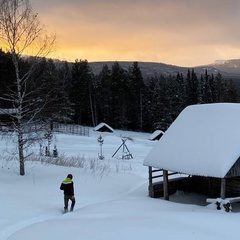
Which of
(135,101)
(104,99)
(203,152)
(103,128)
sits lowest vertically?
(103,128)

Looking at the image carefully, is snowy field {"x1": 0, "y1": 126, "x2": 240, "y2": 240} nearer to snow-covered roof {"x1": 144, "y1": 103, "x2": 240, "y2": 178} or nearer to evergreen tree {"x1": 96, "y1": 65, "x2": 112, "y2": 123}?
snow-covered roof {"x1": 144, "y1": 103, "x2": 240, "y2": 178}

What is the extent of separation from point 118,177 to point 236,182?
316 inches

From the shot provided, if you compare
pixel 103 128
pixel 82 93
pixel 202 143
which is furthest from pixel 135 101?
pixel 202 143

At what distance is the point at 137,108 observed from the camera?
78.9m

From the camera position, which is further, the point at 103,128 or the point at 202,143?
the point at 103,128

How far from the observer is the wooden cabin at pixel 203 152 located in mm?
14961

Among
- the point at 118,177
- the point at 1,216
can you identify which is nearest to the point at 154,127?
the point at 118,177

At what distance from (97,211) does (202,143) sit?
563 centimetres

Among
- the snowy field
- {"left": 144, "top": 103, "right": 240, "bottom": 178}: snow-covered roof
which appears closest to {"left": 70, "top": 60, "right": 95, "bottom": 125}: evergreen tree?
A: the snowy field

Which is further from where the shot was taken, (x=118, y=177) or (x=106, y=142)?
(x=106, y=142)

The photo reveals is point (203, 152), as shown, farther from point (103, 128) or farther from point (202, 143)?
point (103, 128)

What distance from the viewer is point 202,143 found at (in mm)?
16625

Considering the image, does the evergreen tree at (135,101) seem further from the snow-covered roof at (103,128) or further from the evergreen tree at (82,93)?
the snow-covered roof at (103,128)

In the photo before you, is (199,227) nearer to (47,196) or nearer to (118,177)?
(47,196)
